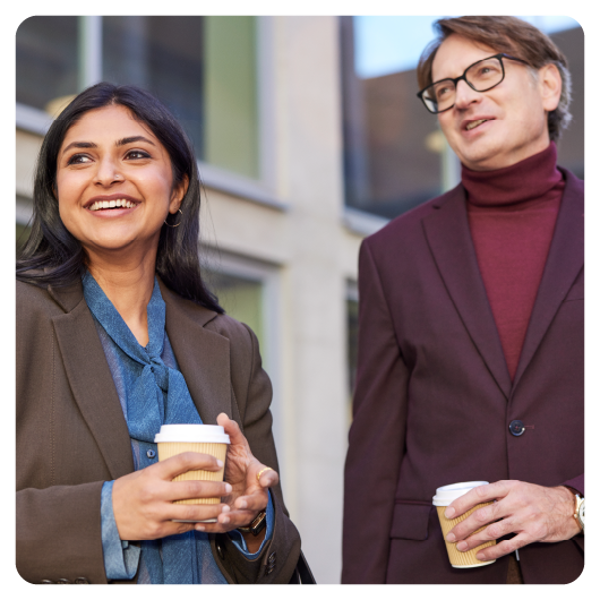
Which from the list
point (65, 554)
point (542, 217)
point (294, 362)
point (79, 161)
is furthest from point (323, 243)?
point (65, 554)

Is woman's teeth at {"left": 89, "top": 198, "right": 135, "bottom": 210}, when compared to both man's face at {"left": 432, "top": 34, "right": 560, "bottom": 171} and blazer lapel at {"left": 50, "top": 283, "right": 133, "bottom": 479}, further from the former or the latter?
man's face at {"left": 432, "top": 34, "right": 560, "bottom": 171}

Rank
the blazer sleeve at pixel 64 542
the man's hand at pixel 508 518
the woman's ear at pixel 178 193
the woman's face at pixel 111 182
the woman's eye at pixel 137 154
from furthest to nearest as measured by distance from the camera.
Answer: the woman's ear at pixel 178 193
the woman's eye at pixel 137 154
the woman's face at pixel 111 182
the man's hand at pixel 508 518
the blazer sleeve at pixel 64 542

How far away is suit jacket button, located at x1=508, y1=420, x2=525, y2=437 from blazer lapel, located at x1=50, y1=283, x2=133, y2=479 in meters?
1.21

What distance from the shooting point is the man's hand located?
8.20ft

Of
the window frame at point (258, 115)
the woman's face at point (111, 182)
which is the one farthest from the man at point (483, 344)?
the window frame at point (258, 115)

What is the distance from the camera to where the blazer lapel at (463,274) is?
9.67ft

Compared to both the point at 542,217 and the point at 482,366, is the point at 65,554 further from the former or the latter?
the point at 542,217

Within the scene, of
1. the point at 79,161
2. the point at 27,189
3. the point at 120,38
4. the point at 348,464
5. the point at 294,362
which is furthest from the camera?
the point at 294,362

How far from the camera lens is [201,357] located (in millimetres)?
2803

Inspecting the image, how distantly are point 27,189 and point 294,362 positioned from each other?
3094mm

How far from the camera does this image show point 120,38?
7.50 meters

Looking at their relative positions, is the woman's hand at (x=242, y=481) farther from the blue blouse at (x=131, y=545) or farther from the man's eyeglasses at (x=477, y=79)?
the man's eyeglasses at (x=477, y=79)

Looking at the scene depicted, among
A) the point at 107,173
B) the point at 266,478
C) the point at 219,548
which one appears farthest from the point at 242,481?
the point at 107,173

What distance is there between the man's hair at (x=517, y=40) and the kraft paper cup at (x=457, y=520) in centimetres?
156
